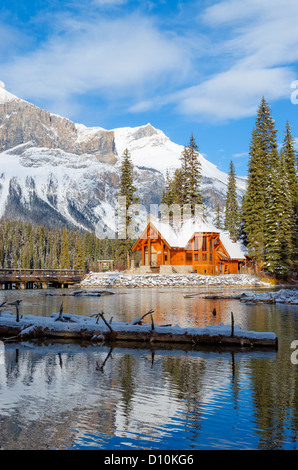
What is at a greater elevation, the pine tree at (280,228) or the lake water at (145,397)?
the pine tree at (280,228)

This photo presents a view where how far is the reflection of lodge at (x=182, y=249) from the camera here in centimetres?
6059

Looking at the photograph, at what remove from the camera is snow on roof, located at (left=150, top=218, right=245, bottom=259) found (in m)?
60.9

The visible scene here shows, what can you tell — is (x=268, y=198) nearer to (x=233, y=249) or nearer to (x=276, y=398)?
(x=233, y=249)

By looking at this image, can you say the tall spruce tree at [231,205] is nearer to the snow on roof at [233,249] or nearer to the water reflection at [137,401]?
the snow on roof at [233,249]

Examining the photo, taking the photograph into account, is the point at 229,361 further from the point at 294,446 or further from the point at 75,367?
the point at 294,446

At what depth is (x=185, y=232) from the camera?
63.1 meters

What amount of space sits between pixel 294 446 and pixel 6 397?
6464mm

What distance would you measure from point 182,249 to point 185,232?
126 inches

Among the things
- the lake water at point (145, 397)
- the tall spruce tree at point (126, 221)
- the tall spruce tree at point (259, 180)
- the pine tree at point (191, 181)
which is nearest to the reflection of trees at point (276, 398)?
the lake water at point (145, 397)

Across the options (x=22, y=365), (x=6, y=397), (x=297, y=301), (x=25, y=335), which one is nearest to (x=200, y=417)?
(x=6, y=397)

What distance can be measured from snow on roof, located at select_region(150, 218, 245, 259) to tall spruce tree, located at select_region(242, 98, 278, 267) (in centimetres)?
410

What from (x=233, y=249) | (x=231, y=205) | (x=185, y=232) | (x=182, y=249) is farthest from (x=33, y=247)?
(x=182, y=249)

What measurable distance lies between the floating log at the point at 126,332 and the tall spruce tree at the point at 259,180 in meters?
40.8
